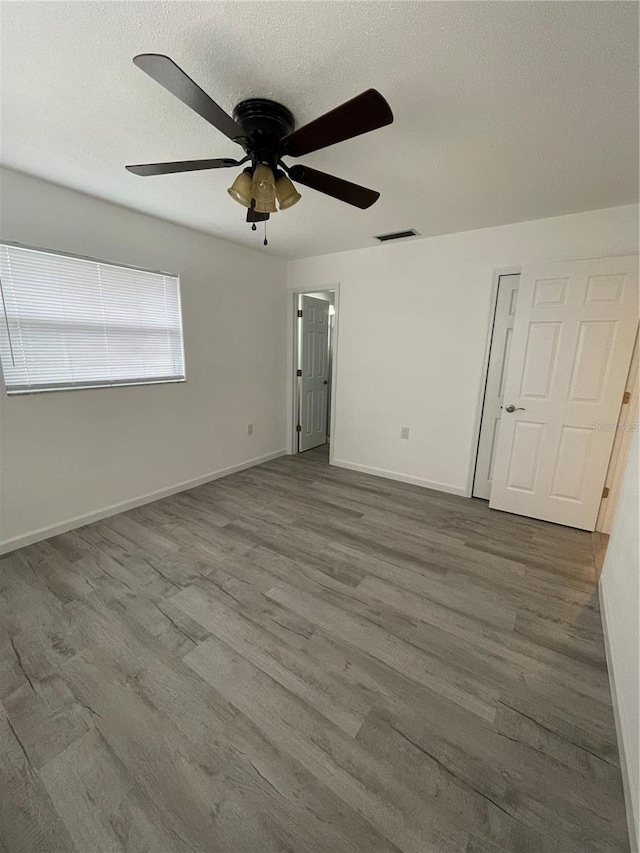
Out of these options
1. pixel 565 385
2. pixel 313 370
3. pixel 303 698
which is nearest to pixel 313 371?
pixel 313 370

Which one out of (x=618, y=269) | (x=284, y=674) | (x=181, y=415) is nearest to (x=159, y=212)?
(x=181, y=415)

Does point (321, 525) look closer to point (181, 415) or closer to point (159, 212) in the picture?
point (181, 415)

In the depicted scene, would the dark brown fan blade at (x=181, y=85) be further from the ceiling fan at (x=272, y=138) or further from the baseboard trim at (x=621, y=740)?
the baseboard trim at (x=621, y=740)

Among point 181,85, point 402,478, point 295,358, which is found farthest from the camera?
point 295,358

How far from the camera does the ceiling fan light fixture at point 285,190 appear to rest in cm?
152

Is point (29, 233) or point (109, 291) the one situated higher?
point (29, 233)

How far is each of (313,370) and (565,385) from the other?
2918mm

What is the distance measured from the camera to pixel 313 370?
4.72m

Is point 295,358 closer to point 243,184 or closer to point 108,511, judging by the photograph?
point 108,511

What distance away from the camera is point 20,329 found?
226 cm

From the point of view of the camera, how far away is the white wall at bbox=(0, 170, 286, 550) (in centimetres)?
234

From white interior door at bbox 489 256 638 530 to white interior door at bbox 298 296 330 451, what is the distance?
2475 mm

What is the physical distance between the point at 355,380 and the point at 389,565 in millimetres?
2211

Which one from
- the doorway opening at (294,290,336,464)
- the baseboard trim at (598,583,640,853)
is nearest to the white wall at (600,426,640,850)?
the baseboard trim at (598,583,640,853)
